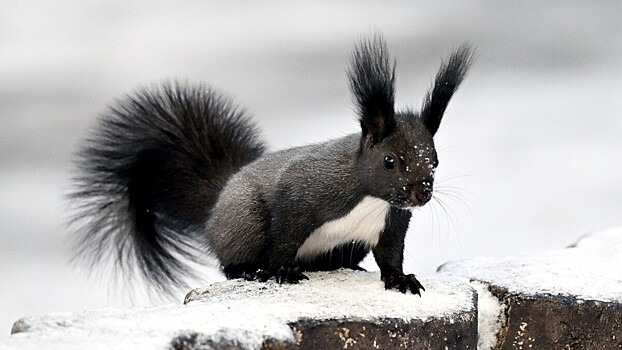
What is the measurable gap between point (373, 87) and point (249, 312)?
53cm

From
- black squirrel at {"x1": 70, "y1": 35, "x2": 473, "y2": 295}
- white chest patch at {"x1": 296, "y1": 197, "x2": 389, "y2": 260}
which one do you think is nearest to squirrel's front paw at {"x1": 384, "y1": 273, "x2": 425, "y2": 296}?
black squirrel at {"x1": 70, "y1": 35, "x2": 473, "y2": 295}

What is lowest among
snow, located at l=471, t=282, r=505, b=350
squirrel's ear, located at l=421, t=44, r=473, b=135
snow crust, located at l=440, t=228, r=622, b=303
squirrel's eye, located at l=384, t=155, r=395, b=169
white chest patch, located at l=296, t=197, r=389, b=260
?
snow, located at l=471, t=282, r=505, b=350

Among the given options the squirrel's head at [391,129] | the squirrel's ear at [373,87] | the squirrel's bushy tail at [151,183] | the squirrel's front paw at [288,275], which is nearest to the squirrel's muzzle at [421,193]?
the squirrel's head at [391,129]

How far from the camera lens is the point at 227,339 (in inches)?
72.4

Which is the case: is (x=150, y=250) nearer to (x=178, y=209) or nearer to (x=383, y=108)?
(x=178, y=209)

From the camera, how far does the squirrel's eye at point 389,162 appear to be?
218 centimetres

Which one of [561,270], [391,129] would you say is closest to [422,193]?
[391,129]

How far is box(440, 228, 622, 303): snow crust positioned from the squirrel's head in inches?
16.9

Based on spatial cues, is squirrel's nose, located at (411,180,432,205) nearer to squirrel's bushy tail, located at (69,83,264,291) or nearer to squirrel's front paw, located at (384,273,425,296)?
squirrel's front paw, located at (384,273,425,296)

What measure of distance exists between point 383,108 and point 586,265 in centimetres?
77

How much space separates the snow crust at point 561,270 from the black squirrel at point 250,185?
0.98 feet

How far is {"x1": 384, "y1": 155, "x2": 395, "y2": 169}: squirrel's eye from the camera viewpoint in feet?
7.14

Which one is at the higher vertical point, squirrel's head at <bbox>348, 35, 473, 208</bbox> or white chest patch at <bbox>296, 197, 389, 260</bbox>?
squirrel's head at <bbox>348, 35, 473, 208</bbox>

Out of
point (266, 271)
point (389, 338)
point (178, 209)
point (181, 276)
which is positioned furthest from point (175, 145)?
point (389, 338)
